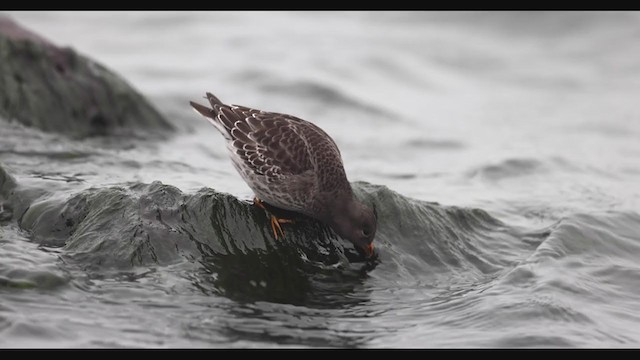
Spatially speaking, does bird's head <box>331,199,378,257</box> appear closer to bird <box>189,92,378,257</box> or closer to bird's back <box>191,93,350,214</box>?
bird <box>189,92,378,257</box>

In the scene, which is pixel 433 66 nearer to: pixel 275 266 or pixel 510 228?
pixel 510 228

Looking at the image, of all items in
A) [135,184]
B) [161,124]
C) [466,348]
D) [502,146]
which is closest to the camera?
A: [466,348]

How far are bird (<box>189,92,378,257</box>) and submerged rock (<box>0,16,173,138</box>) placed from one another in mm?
4247

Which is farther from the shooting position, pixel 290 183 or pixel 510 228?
pixel 510 228

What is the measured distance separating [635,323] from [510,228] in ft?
7.21

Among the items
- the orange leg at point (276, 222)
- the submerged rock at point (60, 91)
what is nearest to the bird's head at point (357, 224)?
the orange leg at point (276, 222)

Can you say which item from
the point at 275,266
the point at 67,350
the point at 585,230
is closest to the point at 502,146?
the point at 585,230

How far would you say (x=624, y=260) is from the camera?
8.84 metres

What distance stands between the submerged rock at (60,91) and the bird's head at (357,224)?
5144 mm

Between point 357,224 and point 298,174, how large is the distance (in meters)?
0.70

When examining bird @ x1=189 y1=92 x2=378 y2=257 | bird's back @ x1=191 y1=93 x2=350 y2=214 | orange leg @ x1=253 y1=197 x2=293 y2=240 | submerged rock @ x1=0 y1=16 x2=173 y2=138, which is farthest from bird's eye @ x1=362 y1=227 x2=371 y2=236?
submerged rock @ x1=0 y1=16 x2=173 y2=138

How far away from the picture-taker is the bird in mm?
7664

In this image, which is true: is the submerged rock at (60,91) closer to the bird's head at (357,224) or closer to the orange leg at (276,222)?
the orange leg at (276,222)
